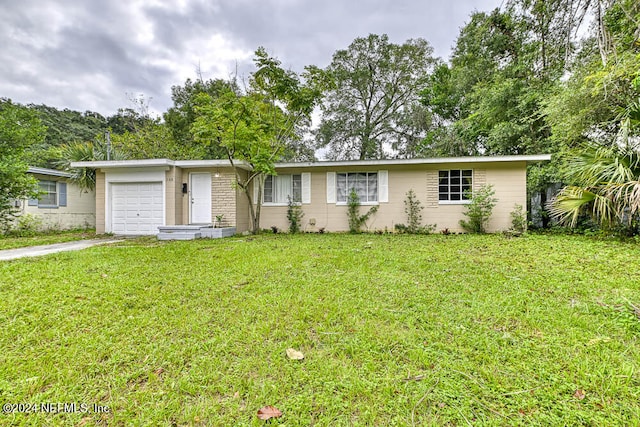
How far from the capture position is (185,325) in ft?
8.02

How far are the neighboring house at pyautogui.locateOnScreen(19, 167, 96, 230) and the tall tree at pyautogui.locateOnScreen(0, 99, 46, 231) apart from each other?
3.04ft

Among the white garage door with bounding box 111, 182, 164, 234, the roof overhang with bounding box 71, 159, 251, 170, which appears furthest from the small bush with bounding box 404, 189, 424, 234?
the white garage door with bounding box 111, 182, 164, 234

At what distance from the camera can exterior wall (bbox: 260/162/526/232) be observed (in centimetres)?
902

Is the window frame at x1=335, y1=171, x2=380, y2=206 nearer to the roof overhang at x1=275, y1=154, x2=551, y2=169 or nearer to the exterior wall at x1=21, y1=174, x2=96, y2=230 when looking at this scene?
the roof overhang at x1=275, y1=154, x2=551, y2=169

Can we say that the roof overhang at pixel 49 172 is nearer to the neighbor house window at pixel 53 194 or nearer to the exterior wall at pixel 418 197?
the neighbor house window at pixel 53 194

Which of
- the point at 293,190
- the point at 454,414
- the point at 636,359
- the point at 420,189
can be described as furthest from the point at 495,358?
the point at 293,190

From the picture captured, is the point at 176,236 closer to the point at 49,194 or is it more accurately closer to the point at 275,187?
the point at 275,187

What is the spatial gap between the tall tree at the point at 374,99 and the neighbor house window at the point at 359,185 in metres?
7.42

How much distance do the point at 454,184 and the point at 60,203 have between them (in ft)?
51.9

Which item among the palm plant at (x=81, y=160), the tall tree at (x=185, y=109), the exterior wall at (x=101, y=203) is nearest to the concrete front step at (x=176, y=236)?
the exterior wall at (x=101, y=203)

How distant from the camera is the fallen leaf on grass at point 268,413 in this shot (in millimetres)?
1432

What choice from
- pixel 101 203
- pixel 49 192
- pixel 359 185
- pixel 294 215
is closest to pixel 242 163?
pixel 294 215

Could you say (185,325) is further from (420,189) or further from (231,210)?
(420,189)

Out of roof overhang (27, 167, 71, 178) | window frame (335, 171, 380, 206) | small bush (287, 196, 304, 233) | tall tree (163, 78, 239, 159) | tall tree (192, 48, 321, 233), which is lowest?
small bush (287, 196, 304, 233)
